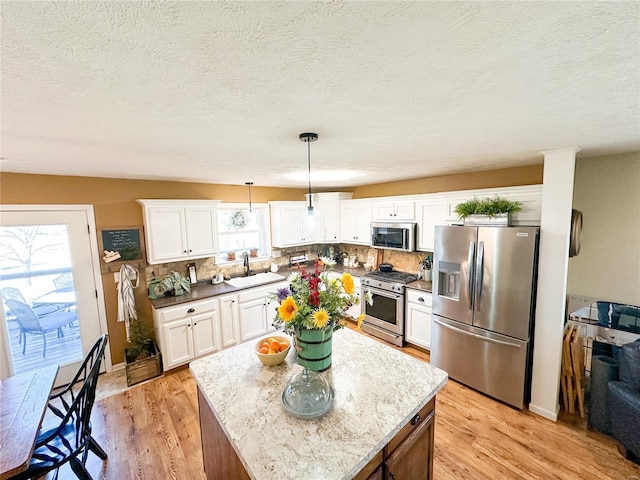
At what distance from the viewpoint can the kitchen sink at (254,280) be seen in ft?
12.6

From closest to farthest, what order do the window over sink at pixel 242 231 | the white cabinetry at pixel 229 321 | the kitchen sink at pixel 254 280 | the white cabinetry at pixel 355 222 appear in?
the white cabinetry at pixel 229 321, the kitchen sink at pixel 254 280, the window over sink at pixel 242 231, the white cabinetry at pixel 355 222

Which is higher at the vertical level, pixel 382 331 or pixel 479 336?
pixel 479 336

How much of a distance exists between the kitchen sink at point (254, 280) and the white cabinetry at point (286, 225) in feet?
1.85

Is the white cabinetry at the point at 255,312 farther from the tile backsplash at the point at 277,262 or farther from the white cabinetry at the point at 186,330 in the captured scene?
the tile backsplash at the point at 277,262

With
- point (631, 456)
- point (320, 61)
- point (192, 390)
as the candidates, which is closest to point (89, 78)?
point (320, 61)

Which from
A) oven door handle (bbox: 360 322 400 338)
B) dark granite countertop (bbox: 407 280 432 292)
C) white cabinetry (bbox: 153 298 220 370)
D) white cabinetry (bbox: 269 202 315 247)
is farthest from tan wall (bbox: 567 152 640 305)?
white cabinetry (bbox: 153 298 220 370)

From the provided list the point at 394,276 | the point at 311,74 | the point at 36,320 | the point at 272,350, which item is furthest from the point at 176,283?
the point at 311,74

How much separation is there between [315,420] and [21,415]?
180 cm

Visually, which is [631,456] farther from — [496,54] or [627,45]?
[496,54]

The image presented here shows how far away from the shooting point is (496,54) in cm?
84

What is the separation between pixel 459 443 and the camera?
2.22 m

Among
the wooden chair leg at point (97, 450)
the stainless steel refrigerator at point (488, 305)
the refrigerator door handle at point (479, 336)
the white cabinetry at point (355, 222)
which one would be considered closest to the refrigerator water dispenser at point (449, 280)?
the stainless steel refrigerator at point (488, 305)

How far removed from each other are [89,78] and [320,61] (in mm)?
799

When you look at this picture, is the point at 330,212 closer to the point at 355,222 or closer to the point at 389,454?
the point at 355,222
